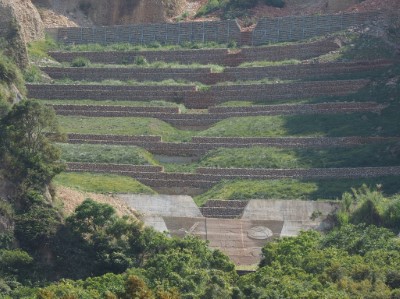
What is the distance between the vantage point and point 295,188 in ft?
247

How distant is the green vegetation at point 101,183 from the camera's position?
2938 inches

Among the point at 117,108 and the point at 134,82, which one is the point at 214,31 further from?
the point at 117,108

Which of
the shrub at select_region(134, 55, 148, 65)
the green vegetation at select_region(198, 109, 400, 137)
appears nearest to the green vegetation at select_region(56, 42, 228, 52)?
the shrub at select_region(134, 55, 148, 65)

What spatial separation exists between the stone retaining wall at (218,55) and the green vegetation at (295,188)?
17387 millimetres

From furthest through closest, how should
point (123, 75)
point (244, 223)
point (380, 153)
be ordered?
point (123, 75), point (380, 153), point (244, 223)

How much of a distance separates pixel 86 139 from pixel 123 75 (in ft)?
36.1

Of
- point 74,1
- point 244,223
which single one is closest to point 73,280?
point 244,223

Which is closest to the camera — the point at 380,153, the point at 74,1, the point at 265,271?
the point at 265,271

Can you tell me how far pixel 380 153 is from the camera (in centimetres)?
7825

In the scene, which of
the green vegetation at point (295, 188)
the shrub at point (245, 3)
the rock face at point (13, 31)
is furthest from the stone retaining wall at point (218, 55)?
the green vegetation at point (295, 188)

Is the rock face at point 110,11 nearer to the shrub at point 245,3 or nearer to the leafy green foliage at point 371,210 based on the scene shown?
the shrub at point 245,3

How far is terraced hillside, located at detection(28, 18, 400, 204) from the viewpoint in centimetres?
7762

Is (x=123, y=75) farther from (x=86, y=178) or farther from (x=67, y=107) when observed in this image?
(x=86, y=178)

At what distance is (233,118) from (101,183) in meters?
11.8
